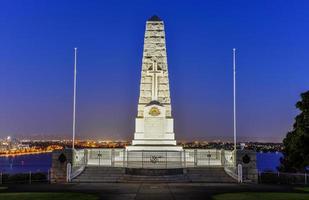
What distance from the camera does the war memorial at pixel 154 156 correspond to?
33094 millimetres

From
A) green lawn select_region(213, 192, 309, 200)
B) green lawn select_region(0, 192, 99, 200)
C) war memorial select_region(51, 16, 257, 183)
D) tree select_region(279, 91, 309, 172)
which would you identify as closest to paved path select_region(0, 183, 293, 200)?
green lawn select_region(213, 192, 309, 200)

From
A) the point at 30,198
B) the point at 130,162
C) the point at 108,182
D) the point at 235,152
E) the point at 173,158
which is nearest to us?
the point at 30,198

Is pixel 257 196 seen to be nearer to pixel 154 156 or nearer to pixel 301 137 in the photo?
pixel 301 137

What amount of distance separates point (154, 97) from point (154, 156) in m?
17.0

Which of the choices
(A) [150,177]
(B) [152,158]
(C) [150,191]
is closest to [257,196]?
(C) [150,191]

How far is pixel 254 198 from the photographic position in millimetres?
21453

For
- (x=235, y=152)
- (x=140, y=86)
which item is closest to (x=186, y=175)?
(x=235, y=152)

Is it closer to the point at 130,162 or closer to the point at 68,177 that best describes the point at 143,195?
the point at 68,177

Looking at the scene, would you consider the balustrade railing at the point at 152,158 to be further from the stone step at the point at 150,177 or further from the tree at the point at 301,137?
the tree at the point at 301,137

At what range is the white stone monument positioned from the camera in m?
52.6

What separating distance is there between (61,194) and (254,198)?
28.1 feet

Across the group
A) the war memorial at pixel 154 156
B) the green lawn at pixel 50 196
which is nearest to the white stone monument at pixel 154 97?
the war memorial at pixel 154 156

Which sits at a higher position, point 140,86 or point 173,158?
point 140,86

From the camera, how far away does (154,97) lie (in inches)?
2188
